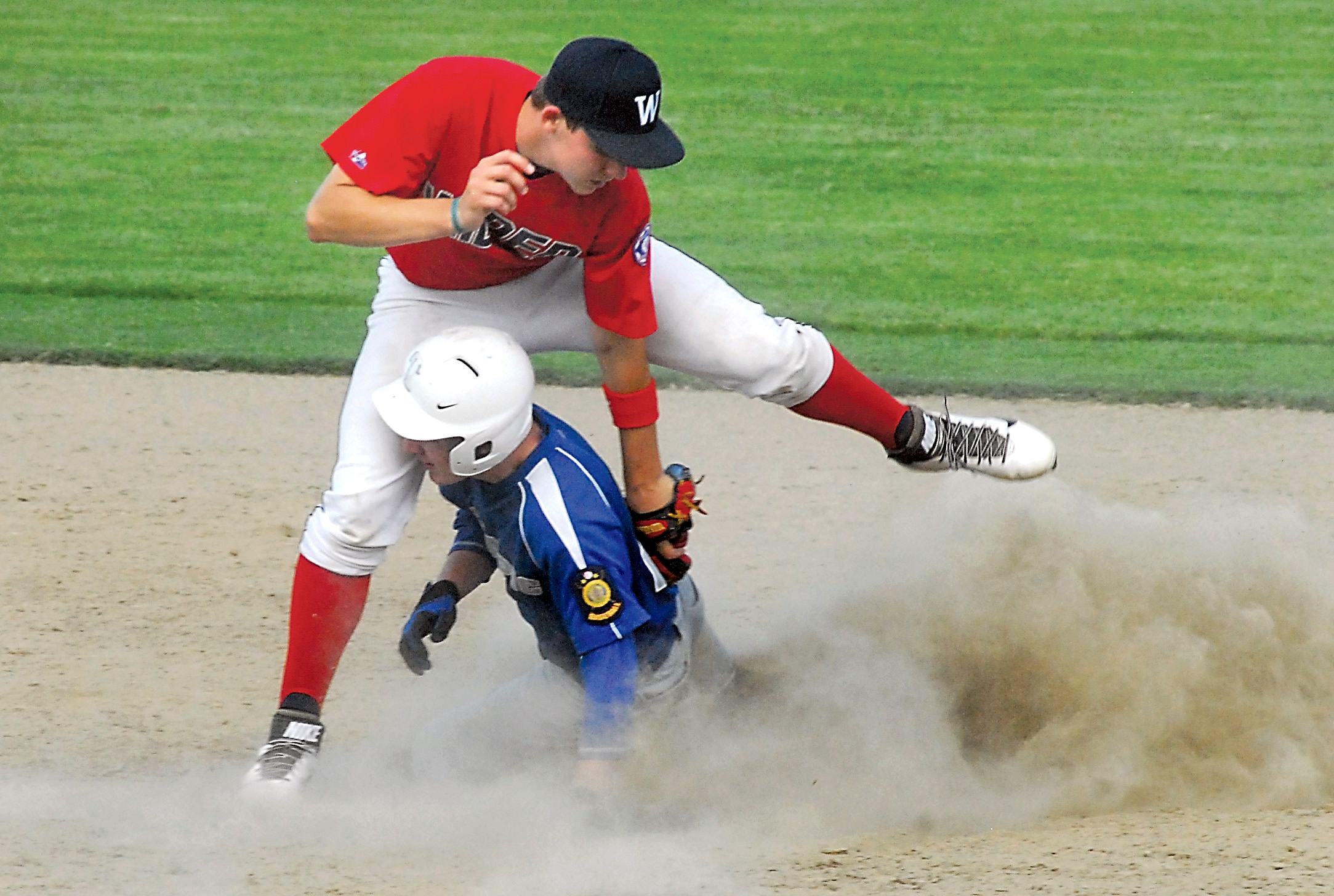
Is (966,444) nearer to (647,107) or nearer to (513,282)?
(513,282)

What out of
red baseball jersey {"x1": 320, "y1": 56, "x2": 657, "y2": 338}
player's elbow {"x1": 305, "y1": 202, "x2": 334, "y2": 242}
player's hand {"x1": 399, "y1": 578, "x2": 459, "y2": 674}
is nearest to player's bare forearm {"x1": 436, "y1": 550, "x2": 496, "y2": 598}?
player's hand {"x1": 399, "y1": 578, "x2": 459, "y2": 674}

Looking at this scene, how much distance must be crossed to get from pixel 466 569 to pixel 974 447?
4.59 ft

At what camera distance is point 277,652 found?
486cm

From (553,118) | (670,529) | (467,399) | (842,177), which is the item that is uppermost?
(842,177)

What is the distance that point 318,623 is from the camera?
12.9ft

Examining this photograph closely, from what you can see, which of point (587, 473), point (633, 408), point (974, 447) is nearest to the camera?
point (587, 473)

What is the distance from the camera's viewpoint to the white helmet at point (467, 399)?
144 inches

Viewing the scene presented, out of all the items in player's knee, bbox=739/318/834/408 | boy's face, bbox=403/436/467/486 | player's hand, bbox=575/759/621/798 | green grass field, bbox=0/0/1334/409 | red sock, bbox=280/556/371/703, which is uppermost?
green grass field, bbox=0/0/1334/409

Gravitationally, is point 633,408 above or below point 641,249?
below

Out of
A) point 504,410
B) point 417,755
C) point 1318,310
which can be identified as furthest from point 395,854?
point 1318,310

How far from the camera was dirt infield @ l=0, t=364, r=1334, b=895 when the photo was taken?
11.5 feet

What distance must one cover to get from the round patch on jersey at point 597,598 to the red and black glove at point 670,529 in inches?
11.7

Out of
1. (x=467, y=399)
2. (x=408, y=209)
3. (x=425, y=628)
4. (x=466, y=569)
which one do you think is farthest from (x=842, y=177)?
(x=408, y=209)

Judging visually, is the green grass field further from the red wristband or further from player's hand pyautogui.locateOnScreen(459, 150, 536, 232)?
player's hand pyautogui.locateOnScreen(459, 150, 536, 232)
